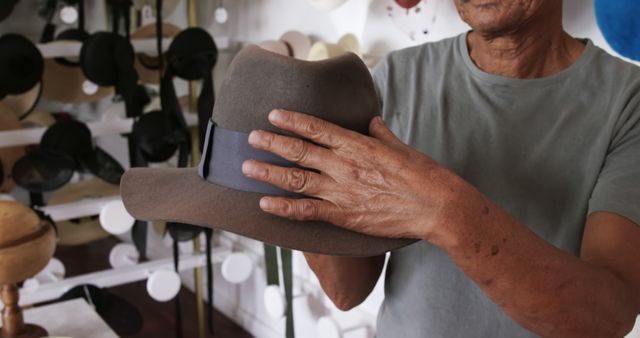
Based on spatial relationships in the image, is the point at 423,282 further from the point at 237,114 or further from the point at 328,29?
the point at 328,29

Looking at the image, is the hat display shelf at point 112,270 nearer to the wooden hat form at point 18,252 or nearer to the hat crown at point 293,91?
the wooden hat form at point 18,252

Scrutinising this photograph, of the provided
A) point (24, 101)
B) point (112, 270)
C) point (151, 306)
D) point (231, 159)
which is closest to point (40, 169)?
point (24, 101)

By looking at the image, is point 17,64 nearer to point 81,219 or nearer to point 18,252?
point 81,219

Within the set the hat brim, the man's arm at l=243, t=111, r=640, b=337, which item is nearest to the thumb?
the man's arm at l=243, t=111, r=640, b=337

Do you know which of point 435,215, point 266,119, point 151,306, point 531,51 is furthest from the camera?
point 151,306

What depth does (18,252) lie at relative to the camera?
137 centimetres

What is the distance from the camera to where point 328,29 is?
7.02 feet

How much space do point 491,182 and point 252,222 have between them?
40 centimetres

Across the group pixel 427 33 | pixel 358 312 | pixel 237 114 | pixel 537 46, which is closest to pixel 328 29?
pixel 427 33

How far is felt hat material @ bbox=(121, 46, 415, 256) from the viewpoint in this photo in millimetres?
812

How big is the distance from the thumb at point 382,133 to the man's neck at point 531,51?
0.26 m

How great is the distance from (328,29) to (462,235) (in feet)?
4.84

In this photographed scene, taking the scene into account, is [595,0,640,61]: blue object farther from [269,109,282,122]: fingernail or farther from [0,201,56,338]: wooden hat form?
[0,201,56,338]: wooden hat form

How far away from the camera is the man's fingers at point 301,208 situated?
775 mm
